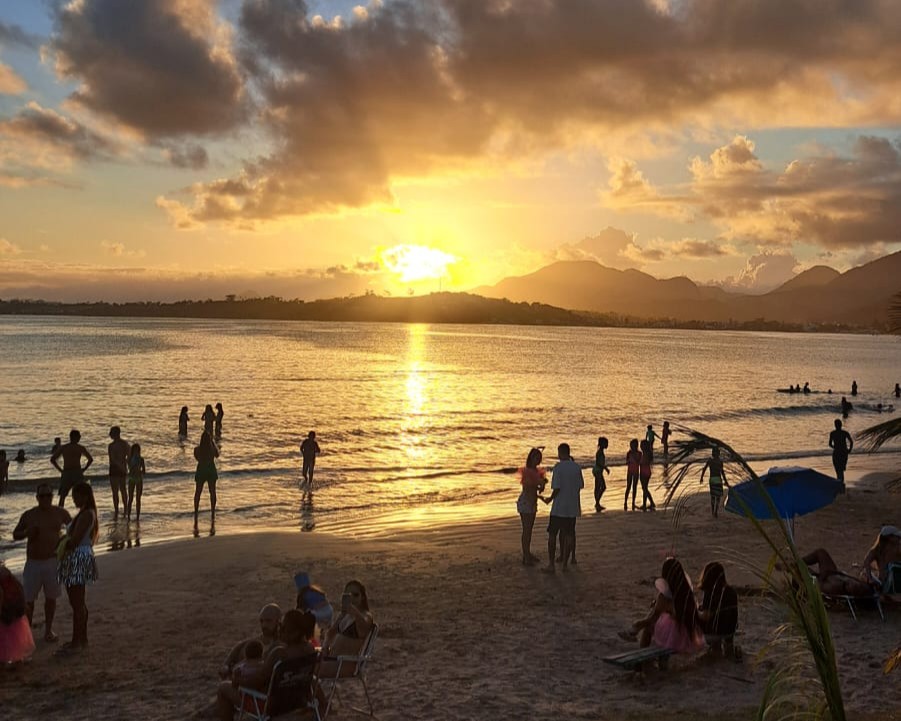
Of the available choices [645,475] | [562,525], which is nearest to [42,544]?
[562,525]

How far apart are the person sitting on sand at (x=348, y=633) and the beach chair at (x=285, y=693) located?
1.94ft

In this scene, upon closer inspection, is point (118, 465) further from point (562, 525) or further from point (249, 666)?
point (249, 666)

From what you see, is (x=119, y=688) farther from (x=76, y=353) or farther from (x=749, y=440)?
(x=76, y=353)

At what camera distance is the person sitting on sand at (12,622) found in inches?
309

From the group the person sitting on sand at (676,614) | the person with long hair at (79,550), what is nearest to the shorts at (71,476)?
the person with long hair at (79,550)

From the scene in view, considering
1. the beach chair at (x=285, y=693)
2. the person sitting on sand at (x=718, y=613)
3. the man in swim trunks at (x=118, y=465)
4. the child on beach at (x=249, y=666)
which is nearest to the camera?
the beach chair at (x=285, y=693)

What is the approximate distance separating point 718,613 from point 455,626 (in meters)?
3.32

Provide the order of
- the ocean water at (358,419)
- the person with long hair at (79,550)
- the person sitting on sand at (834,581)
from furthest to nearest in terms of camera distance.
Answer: the ocean water at (358,419), the person sitting on sand at (834,581), the person with long hair at (79,550)

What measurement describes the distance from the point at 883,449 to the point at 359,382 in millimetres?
46207

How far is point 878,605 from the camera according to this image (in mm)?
9875

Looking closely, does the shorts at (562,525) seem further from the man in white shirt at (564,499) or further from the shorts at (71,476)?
the shorts at (71,476)

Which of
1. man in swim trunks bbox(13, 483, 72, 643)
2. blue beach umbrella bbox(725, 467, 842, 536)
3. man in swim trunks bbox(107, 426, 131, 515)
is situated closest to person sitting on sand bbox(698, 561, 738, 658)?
blue beach umbrella bbox(725, 467, 842, 536)

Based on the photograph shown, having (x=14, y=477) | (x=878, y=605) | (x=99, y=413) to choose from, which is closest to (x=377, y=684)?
(x=878, y=605)

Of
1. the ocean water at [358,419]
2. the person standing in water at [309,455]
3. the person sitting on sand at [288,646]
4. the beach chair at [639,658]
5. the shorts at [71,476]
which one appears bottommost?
the ocean water at [358,419]
